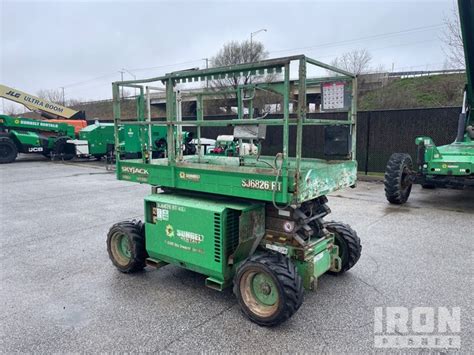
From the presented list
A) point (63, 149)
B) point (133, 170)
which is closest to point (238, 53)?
point (63, 149)

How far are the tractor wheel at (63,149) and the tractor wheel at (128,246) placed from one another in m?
15.5

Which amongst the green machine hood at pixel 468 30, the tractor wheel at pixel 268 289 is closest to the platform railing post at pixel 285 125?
the tractor wheel at pixel 268 289

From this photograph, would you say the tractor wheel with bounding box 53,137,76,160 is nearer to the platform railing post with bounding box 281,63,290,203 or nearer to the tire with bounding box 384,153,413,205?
the tire with bounding box 384,153,413,205

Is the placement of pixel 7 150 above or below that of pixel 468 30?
below

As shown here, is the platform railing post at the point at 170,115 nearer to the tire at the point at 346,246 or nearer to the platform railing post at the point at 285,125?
the platform railing post at the point at 285,125

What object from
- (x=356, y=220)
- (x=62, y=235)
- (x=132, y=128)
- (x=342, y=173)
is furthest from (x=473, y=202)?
(x=132, y=128)

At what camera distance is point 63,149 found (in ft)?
60.4

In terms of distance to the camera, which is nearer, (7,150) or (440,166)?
(440,166)

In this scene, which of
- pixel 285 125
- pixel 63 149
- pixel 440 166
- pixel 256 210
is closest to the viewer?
pixel 285 125

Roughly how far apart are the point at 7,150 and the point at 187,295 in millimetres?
16674

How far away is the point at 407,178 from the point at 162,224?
6.09 metres

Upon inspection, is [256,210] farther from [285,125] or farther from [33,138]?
[33,138]

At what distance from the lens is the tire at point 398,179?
25.5 ft

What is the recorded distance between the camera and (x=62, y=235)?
5980 millimetres
